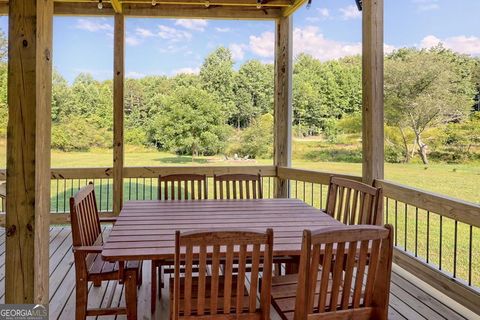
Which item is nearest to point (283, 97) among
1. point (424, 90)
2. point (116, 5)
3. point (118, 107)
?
point (424, 90)

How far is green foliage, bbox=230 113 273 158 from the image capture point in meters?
5.57

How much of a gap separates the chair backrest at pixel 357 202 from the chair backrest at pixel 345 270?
92 cm

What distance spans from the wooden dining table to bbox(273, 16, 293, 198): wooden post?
6.51 ft

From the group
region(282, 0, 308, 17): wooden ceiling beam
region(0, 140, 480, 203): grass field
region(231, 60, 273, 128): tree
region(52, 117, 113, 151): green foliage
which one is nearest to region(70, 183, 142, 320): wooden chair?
region(0, 140, 480, 203): grass field

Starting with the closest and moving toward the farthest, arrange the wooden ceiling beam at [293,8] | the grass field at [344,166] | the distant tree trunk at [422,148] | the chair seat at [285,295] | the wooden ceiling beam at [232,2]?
1. the chair seat at [285,295]
2. the grass field at [344,166]
3. the distant tree trunk at [422,148]
4. the wooden ceiling beam at [293,8]
5. the wooden ceiling beam at [232,2]

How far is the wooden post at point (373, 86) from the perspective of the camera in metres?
3.73

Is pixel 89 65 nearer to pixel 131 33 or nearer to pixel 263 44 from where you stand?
pixel 131 33

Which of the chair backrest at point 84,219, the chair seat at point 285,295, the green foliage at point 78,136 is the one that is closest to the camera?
the chair seat at point 285,295

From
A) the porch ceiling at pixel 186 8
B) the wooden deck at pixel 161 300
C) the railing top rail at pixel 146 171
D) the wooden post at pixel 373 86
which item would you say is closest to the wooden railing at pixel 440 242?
the wooden deck at pixel 161 300

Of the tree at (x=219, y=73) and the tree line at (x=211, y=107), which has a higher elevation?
the tree at (x=219, y=73)

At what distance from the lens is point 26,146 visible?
5.29 feet

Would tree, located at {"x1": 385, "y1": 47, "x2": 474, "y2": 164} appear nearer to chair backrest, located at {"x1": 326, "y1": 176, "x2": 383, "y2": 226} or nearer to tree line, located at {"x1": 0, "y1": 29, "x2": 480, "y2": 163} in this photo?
tree line, located at {"x1": 0, "y1": 29, "x2": 480, "y2": 163}

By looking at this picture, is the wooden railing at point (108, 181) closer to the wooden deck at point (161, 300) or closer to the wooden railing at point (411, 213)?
the wooden railing at point (411, 213)

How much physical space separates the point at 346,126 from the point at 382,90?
96cm
